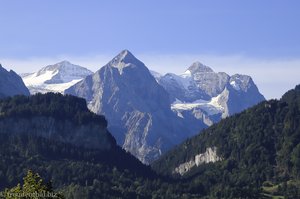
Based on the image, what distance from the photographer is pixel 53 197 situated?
93562 mm

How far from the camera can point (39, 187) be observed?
→ 9062 centimetres

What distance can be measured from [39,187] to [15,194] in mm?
3305

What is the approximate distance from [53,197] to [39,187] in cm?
372

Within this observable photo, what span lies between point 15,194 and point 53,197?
5.61 metres

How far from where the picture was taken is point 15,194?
297 ft
